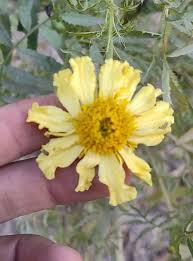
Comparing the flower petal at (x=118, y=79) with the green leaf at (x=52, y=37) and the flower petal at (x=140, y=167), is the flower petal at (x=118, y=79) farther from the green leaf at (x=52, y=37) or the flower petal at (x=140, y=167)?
the green leaf at (x=52, y=37)

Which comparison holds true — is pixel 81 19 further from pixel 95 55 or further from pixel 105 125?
pixel 105 125

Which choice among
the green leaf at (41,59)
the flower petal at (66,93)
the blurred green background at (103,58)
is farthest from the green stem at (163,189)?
the flower petal at (66,93)

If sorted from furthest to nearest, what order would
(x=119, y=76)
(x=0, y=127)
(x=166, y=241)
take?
(x=166, y=241) < (x=0, y=127) < (x=119, y=76)

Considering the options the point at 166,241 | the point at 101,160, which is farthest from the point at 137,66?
the point at 166,241

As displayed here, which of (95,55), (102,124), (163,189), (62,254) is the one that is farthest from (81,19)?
(163,189)

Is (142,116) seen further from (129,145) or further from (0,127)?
(0,127)

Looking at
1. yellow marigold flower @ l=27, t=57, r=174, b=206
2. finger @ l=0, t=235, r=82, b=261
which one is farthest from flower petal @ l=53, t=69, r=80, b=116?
finger @ l=0, t=235, r=82, b=261
